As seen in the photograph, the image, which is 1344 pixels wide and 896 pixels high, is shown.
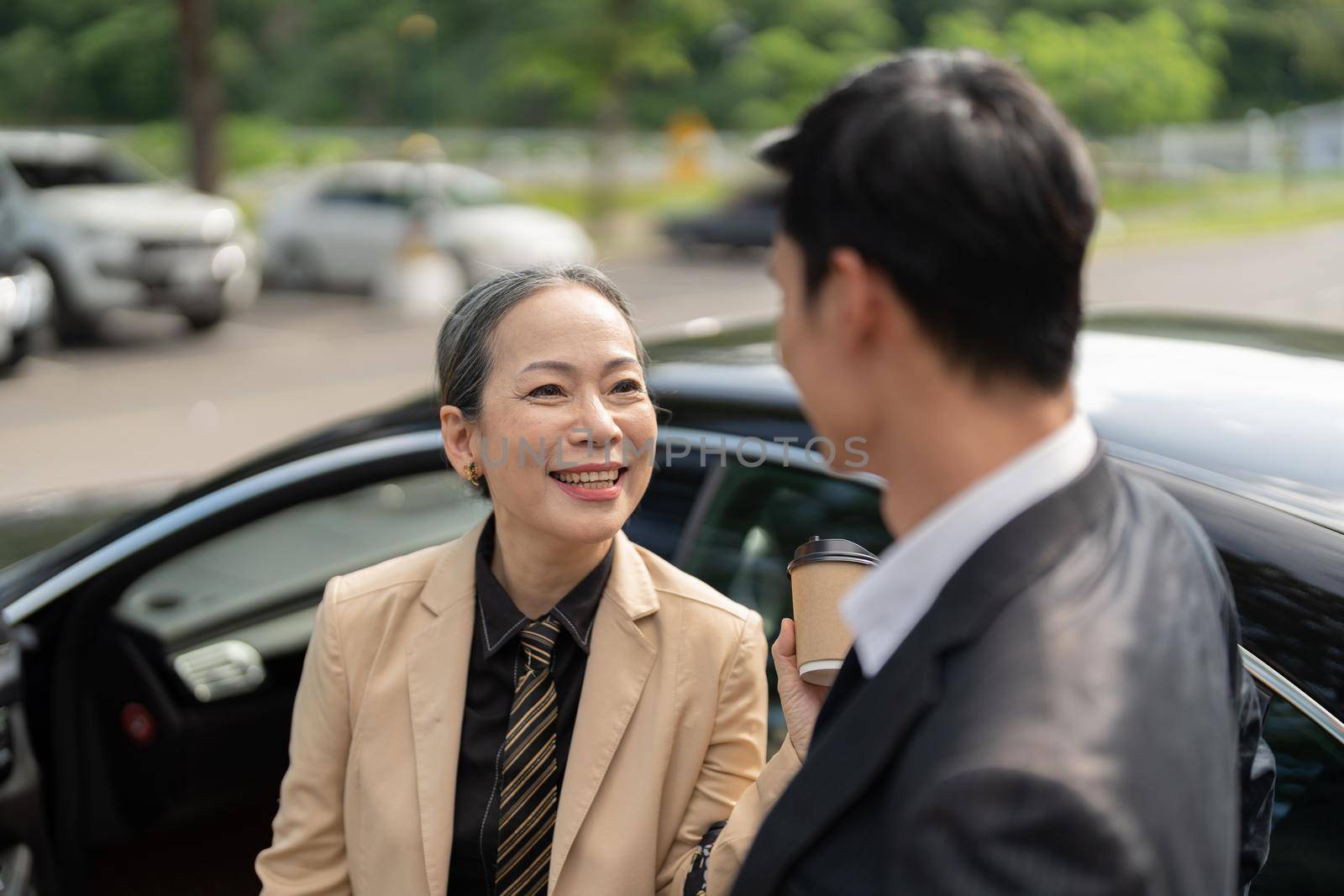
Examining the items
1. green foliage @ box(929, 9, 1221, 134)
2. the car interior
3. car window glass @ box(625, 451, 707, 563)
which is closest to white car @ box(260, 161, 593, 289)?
the car interior

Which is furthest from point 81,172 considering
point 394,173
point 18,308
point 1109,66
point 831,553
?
point 1109,66

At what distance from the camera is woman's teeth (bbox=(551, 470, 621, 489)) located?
185 centimetres

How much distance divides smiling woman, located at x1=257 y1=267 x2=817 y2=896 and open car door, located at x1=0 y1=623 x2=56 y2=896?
2.63 ft

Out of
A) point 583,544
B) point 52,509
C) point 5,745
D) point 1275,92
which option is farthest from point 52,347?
point 1275,92

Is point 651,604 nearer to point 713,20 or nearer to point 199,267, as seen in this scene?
point 199,267

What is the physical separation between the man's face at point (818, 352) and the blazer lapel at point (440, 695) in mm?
967

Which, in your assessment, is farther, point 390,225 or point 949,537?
point 390,225

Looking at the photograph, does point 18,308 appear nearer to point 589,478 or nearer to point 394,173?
point 394,173

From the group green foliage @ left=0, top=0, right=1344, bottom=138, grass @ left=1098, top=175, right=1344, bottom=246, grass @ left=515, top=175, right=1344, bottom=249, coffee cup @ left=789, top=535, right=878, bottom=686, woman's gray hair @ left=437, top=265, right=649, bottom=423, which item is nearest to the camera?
coffee cup @ left=789, top=535, right=878, bottom=686

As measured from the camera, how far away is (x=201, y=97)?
16594 millimetres

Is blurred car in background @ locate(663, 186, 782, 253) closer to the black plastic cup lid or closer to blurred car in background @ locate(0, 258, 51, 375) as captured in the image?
blurred car in background @ locate(0, 258, 51, 375)

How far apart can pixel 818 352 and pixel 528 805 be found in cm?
105

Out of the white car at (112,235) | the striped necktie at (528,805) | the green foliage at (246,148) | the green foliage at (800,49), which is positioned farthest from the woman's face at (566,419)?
the green foliage at (800,49)

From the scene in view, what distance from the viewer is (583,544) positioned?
190 centimetres
